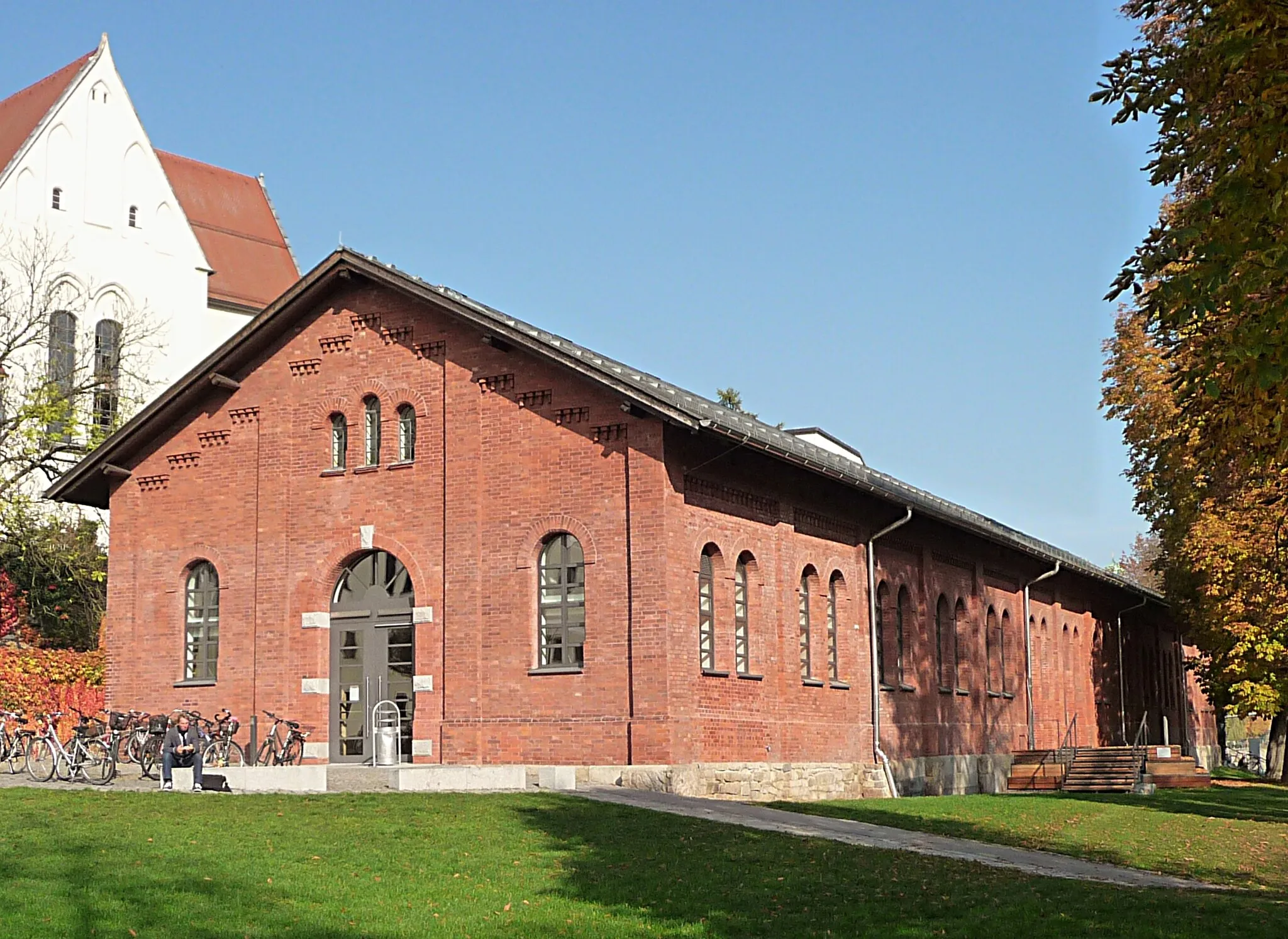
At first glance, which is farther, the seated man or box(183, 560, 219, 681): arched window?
box(183, 560, 219, 681): arched window

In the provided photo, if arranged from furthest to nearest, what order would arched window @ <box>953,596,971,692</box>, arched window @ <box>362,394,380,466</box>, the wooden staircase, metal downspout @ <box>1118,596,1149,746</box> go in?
1. metal downspout @ <box>1118,596,1149,746</box>
2. arched window @ <box>953,596,971,692</box>
3. the wooden staircase
4. arched window @ <box>362,394,380,466</box>

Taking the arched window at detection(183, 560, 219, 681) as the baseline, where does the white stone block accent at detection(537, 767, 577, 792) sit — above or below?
below

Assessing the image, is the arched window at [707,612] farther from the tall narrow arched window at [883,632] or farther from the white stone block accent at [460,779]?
the tall narrow arched window at [883,632]

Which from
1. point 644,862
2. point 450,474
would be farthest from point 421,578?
point 644,862

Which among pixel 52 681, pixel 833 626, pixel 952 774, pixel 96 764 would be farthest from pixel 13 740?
pixel 952 774

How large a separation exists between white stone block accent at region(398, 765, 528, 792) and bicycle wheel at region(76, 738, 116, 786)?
13.9 ft

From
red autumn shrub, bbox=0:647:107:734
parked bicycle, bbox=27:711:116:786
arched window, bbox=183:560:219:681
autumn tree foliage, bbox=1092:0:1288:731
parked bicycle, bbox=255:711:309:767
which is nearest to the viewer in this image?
autumn tree foliage, bbox=1092:0:1288:731

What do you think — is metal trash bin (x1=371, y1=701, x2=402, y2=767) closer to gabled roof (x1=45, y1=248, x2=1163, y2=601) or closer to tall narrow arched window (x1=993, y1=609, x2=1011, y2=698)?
gabled roof (x1=45, y1=248, x2=1163, y2=601)

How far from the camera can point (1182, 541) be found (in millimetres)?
33062

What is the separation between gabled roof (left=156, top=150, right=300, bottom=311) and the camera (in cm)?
5769

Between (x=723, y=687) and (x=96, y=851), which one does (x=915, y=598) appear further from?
(x=96, y=851)

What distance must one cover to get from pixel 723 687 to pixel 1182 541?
13.3 metres

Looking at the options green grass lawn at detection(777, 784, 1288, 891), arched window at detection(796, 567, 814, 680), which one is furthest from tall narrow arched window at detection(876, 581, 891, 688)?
green grass lawn at detection(777, 784, 1288, 891)

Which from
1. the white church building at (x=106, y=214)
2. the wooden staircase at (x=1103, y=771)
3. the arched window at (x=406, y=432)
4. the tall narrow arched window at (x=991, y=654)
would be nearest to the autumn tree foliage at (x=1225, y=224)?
the arched window at (x=406, y=432)
